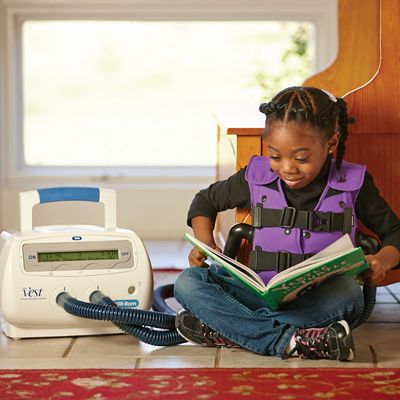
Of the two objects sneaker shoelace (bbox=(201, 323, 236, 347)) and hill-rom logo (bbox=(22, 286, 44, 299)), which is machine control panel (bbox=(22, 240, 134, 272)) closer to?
hill-rom logo (bbox=(22, 286, 44, 299))

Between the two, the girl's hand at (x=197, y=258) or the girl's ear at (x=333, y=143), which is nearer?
the girl's ear at (x=333, y=143)

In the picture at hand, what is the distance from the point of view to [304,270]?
72.3 inches

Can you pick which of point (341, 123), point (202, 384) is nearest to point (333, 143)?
point (341, 123)

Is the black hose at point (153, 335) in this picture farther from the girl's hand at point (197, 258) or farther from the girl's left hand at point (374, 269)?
the girl's left hand at point (374, 269)

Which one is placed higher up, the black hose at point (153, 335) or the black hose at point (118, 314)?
the black hose at point (118, 314)

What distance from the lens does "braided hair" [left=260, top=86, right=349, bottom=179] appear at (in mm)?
1999

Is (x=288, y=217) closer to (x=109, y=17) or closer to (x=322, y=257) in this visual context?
(x=322, y=257)

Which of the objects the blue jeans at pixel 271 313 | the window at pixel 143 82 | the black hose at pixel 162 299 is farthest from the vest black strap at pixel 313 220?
the window at pixel 143 82

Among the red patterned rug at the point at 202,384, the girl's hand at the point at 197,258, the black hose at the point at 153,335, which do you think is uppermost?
the girl's hand at the point at 197,258

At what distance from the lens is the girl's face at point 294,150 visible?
1983 millimetres

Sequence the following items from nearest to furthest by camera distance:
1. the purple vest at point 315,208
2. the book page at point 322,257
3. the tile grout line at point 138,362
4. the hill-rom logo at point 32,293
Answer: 1. the book page at point 322,257
2. the tile grout line at point 138,362
3. the purple vest at point 315,208
4. the hill-rom logo at point 32,293

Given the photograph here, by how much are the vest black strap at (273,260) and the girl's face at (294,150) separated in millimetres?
147

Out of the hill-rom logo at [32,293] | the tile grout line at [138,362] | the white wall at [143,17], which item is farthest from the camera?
the white wall at [143,17]

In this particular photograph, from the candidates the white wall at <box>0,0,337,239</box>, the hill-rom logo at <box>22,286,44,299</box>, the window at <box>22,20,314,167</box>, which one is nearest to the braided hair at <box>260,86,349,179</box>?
the hill-rom logo at <box>22,286,44,299</box>
